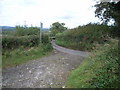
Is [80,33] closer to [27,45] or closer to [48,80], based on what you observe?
[27,45]

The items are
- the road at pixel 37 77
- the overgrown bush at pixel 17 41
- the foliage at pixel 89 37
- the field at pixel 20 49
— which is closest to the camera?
the road at pixel 37 77

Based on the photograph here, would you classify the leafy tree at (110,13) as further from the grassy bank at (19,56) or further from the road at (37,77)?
the grassy bank at (19,56)

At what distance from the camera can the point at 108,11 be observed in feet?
24.7

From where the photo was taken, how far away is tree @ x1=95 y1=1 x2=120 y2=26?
22.2 ft

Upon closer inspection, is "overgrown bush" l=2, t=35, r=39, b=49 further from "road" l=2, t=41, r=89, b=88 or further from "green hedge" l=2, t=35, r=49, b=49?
"road" l=2, t=41, r=89, b=88

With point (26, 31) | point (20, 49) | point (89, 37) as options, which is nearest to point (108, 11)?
point (89, 37)

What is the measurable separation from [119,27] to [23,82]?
5.09m

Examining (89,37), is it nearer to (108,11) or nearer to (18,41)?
(108,11)

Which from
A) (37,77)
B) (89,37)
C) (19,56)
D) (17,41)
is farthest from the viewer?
(89,37)

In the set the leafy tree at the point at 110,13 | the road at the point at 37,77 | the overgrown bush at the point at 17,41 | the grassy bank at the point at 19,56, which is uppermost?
the leafy tree at the point at 110,13

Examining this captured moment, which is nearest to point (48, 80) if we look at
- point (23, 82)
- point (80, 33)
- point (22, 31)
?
point (23, 82)

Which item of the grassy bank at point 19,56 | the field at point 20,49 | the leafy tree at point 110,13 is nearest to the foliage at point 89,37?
the leafy tree at point 110,13

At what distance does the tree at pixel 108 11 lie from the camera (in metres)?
6.76

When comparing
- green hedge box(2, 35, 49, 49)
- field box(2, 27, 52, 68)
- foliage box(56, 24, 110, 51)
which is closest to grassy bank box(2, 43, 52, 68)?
field box(2, 27, 52, 68)
